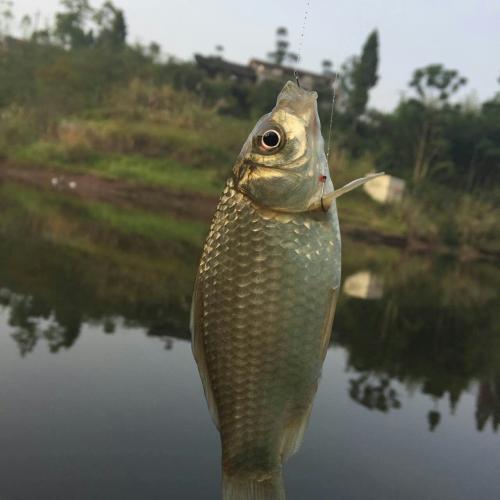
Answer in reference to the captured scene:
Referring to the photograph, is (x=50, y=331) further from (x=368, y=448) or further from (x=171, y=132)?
(x=171, y=132)

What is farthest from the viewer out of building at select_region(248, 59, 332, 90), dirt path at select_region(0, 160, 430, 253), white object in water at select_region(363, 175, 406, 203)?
building at select_region(248, 59, 332, 90)

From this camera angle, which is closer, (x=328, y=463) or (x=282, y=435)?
(x=282, y=435)

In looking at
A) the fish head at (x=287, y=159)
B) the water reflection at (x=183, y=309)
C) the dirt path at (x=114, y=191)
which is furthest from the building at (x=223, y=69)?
the fish head at (x=287, y=159)

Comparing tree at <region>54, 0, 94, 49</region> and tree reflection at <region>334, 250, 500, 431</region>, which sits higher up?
tree at <region>54, 0, 94, 49</region>

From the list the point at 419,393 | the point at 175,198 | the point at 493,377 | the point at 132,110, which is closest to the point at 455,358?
the point at 493,377

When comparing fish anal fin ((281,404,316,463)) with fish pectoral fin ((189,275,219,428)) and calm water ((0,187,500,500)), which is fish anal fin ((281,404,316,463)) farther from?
calm water ((0,187,500,500))

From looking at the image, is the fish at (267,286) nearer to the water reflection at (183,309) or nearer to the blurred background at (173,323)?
the blurred background at (173,323)

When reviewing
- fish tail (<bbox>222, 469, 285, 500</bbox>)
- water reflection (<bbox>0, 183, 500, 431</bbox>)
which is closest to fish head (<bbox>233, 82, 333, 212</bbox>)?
fish tail (<bbox>222, 469, 285, 500</bbox>)

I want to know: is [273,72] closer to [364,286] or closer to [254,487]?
[364,286]
